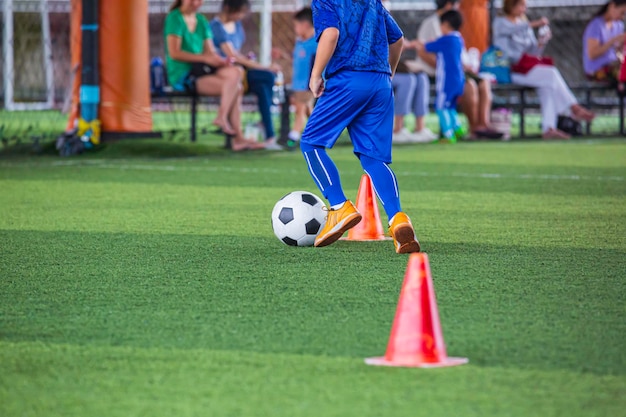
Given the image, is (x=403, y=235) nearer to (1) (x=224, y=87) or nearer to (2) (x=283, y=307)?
(2) (x=283, y=307)

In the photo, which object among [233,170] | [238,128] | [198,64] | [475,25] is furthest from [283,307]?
[475,25]

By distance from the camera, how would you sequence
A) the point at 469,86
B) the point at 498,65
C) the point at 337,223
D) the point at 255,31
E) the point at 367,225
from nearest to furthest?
the point at 337,223
the point at 367,225
the point at 469,86
the point at 498,65
the point at 255,31

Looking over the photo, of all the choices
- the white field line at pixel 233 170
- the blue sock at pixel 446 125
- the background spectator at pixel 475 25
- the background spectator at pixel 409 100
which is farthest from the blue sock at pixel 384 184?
the background spectator at pixel 475 25

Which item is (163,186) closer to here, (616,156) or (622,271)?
(622,271)

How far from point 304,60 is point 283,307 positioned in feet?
27.8

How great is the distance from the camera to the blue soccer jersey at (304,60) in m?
11.7

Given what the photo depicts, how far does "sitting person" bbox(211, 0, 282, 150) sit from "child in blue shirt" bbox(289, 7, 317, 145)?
0.29m

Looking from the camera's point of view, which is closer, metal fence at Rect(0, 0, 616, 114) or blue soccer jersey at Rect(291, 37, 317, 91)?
blue soccer jersey at Rect(291, 37, 317, 91)

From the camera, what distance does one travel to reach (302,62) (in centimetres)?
1181

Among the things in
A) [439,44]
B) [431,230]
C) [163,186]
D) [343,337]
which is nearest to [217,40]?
[439,44]

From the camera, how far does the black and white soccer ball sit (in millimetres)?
4957

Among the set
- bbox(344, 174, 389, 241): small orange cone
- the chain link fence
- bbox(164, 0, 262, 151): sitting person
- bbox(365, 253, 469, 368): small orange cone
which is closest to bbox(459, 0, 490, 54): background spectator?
the chain link fence

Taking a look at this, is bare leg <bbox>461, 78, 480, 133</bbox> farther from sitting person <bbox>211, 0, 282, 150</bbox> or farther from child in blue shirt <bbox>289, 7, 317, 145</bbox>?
sitting person <bbox>211, 0, 282, 150</bbox>

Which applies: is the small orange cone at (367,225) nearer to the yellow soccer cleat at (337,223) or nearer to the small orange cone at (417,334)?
the yellow soccer cleat at (337,223)
